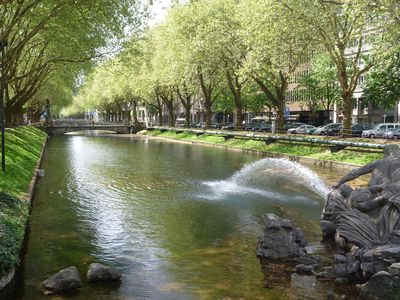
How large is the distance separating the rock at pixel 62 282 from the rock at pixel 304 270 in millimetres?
5079

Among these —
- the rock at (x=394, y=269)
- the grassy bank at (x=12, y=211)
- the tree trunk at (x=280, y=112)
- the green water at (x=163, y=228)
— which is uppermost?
the tree trunk at (x=280, y=112)

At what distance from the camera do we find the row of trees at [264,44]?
30.2 metres

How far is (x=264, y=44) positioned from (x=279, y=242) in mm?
26782

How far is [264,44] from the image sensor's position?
36969mm

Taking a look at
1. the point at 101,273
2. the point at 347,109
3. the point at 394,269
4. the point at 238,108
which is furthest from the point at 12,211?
the point at 238,108

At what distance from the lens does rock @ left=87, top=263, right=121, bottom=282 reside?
10.9 metres

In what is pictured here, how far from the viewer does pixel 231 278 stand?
36.7 ft

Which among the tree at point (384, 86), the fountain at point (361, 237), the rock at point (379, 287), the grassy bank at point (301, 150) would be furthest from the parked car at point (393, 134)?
the rock at point (379, 287)

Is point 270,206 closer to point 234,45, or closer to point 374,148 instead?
point 374,148

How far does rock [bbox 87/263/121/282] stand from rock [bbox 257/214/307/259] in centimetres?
393

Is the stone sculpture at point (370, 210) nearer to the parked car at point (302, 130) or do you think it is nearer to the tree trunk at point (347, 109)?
the tree trunk at point (347, 109)

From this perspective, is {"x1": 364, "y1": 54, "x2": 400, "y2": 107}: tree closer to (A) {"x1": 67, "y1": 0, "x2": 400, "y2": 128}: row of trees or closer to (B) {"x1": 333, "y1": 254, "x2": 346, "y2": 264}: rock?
(A) {"x1": 67, "y1": 0, "x2": 400, "y2": 128}: row of trees

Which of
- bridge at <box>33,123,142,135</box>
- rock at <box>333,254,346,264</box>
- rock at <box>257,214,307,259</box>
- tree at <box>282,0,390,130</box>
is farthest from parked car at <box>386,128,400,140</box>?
bridge at <box>33,123,142,135</box>

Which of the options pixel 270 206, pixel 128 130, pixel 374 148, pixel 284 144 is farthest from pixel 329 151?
pixel 128 130
